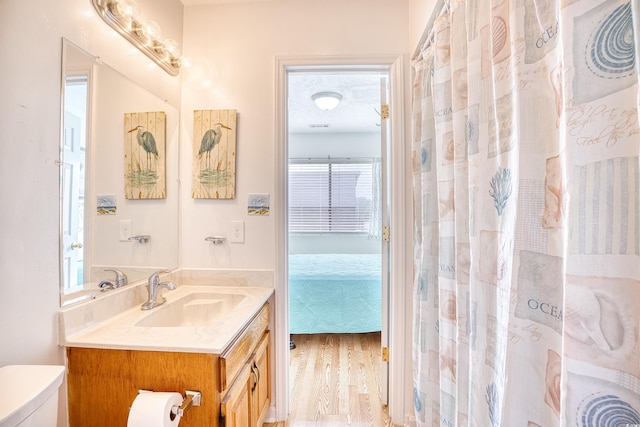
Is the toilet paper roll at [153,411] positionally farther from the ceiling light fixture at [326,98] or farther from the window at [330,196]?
the window at [330,196]

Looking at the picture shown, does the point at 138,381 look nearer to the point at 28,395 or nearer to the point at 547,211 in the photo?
the point at 28,395

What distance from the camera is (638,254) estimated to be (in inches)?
16.3

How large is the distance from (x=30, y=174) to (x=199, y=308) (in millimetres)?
941

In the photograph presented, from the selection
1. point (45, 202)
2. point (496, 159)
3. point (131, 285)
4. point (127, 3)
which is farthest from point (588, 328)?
point (127, 3)

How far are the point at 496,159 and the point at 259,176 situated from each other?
126 centimetres

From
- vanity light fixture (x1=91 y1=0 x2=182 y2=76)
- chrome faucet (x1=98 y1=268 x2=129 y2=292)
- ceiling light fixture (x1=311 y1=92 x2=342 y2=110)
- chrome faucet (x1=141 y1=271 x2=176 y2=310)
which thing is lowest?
chrome faucet (x1=141 y1=271 x2=176 y2=310)

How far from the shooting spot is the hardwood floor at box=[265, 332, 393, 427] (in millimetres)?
1716

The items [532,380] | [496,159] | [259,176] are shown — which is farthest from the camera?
[259,176]

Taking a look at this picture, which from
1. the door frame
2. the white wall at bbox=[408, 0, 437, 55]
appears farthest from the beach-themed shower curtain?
the door frame

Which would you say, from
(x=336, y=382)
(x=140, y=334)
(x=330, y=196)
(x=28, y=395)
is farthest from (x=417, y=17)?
(x=330, y=196)

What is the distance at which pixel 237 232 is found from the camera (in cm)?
168

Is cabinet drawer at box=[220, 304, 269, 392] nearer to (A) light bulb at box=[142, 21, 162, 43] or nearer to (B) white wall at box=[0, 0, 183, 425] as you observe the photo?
(B) white wall at box=[0, 0, 183, 425]

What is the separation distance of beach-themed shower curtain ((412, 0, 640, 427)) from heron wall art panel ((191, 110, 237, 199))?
1.21 metres

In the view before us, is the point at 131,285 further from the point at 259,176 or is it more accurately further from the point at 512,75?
the point at 512,75
